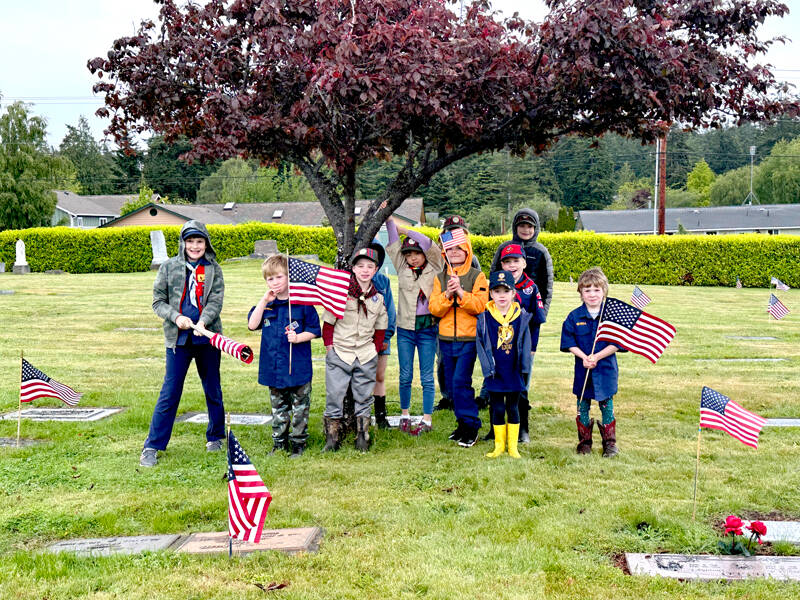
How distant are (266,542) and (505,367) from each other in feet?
8.49

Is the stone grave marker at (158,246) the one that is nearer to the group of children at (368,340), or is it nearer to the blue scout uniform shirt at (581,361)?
the group of children at (368,340)

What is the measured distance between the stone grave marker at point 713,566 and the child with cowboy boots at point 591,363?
1964 millimetres

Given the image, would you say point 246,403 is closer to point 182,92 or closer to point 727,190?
point 182,92

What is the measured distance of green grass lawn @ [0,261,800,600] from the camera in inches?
141

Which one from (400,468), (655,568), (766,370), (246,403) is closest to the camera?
(655,568)

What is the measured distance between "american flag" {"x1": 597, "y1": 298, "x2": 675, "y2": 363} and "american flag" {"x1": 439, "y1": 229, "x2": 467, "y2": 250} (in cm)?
135

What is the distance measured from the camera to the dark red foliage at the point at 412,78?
539cm

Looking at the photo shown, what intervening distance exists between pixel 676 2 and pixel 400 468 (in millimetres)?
4354

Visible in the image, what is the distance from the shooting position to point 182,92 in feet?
21.0

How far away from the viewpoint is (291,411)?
6098 millimetres

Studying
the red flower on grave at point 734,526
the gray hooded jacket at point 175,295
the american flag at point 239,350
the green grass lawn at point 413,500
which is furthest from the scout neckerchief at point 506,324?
the red flower on grave at point 734,526

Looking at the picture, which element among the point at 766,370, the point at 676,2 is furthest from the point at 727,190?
the point at 676,2

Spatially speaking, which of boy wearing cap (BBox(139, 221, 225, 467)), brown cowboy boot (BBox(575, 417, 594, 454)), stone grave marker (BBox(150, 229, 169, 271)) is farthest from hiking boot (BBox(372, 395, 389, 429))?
stone grave marker (BBox(150, 229, 169, 271))

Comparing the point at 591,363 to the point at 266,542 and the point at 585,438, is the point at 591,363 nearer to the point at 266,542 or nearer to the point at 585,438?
the point at 585,438
